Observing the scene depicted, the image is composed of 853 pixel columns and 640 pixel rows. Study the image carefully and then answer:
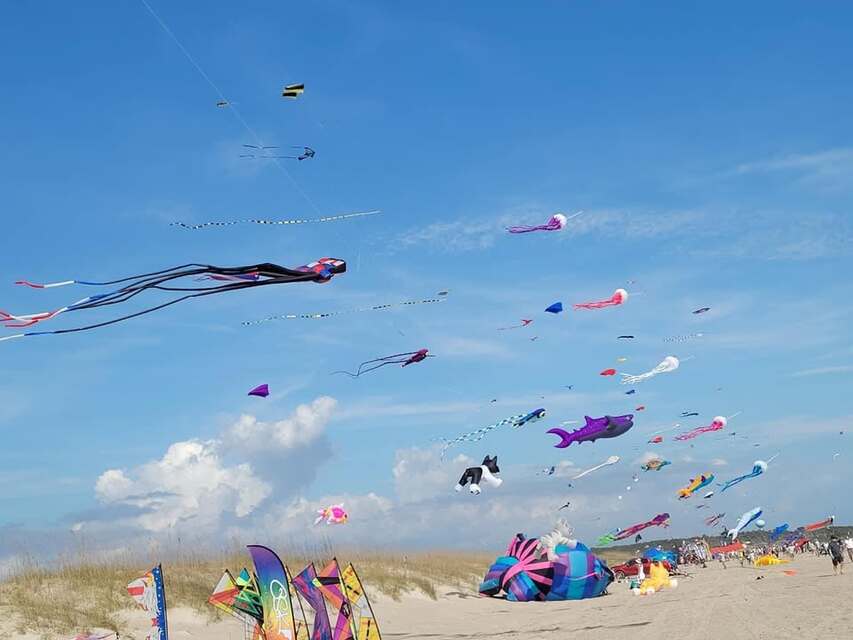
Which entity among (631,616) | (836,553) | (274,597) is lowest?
(631,616)

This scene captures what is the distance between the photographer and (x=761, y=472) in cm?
3459

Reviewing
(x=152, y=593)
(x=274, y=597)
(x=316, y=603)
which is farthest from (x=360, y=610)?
(x=152, y=593)

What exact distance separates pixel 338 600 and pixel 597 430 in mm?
13761

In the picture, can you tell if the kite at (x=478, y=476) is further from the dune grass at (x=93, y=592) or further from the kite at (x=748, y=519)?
the kite at (x=748, y=519)

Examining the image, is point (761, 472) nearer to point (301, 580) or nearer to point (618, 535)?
point (618, 535)

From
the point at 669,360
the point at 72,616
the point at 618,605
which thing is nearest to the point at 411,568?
the point at 618,605

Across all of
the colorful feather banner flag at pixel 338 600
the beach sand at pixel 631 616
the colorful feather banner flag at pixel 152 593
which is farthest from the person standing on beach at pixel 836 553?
the colorful feather banner flag at pixel 152 593

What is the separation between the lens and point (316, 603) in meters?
13.1

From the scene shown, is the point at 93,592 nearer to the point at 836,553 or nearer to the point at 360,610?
the point at 360,610

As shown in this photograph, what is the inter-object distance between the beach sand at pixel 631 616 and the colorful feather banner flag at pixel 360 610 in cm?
521

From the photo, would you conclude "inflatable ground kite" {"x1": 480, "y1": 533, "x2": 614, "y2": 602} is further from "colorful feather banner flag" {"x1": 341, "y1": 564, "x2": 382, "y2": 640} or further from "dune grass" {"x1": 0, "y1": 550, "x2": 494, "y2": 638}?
"colorful feather banner flag" {"x1": 341, "y1": 564, "x2": 382, "y2": 640}

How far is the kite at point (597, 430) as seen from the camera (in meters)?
25.1

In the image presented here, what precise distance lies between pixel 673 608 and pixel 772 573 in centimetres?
1550

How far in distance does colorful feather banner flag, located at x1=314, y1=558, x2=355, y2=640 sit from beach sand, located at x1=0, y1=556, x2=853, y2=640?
5575 millimetres
